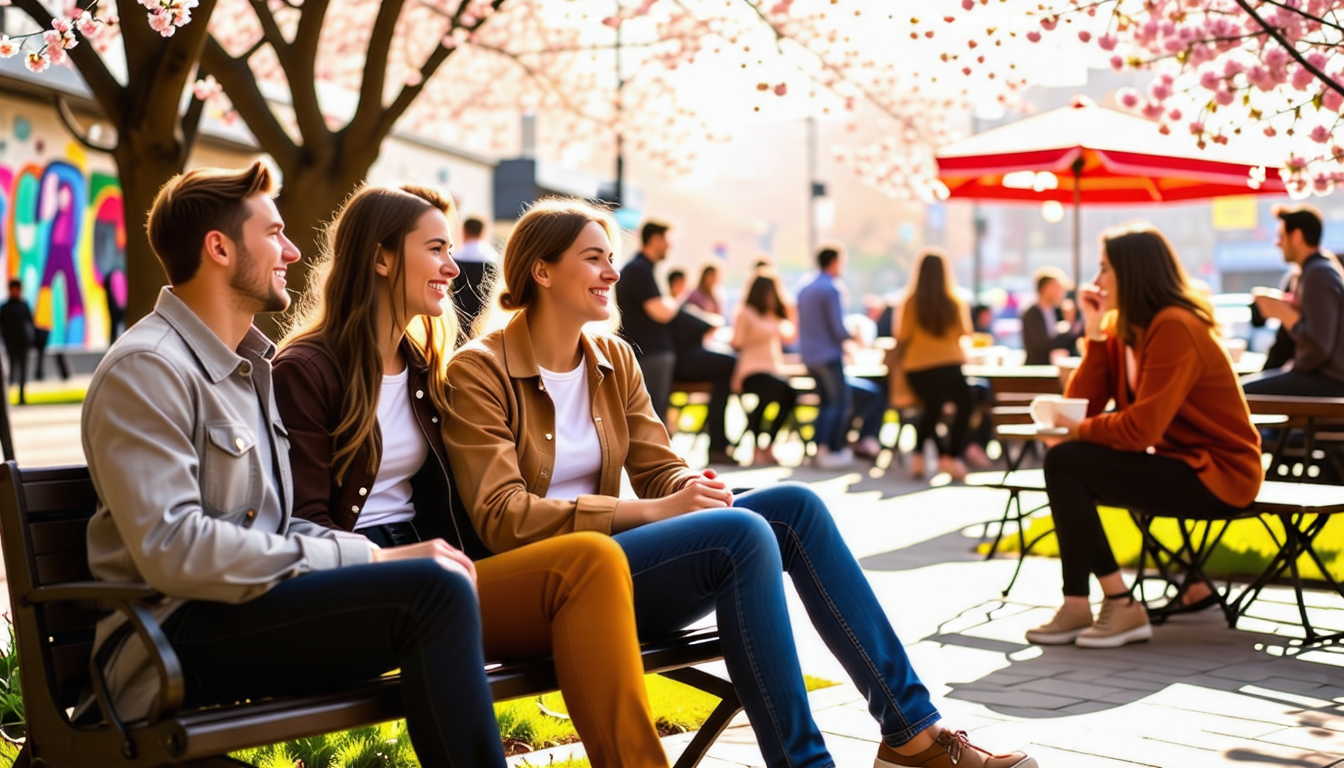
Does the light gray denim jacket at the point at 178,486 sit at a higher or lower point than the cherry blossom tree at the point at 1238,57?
lower

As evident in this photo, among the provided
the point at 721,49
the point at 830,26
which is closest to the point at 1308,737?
the point at 721,49

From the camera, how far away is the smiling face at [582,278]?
3.81 m

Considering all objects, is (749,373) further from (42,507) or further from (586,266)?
(42,507)

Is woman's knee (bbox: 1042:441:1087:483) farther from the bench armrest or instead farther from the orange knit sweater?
the bench armrest

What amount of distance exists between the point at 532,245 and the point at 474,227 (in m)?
8.04

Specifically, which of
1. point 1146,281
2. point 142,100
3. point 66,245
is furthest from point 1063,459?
A: point 66,245

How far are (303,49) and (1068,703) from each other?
16.0 ft

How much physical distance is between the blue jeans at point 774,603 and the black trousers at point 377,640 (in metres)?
0.66

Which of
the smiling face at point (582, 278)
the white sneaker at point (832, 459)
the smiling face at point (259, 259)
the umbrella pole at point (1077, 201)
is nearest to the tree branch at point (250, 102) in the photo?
the smiling face at point (582, 278)

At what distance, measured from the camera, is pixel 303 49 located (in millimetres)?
7438

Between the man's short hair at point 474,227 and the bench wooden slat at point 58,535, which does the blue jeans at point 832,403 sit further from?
the bench wooden slat at point 58,535

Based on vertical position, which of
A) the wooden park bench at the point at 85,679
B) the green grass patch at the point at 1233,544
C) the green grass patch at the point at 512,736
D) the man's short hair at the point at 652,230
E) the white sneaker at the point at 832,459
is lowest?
the white sneaker at the point at 832,459

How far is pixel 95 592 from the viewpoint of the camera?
266 centimetres

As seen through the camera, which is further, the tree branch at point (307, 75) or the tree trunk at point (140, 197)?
the tree branch at point (307, 75)
